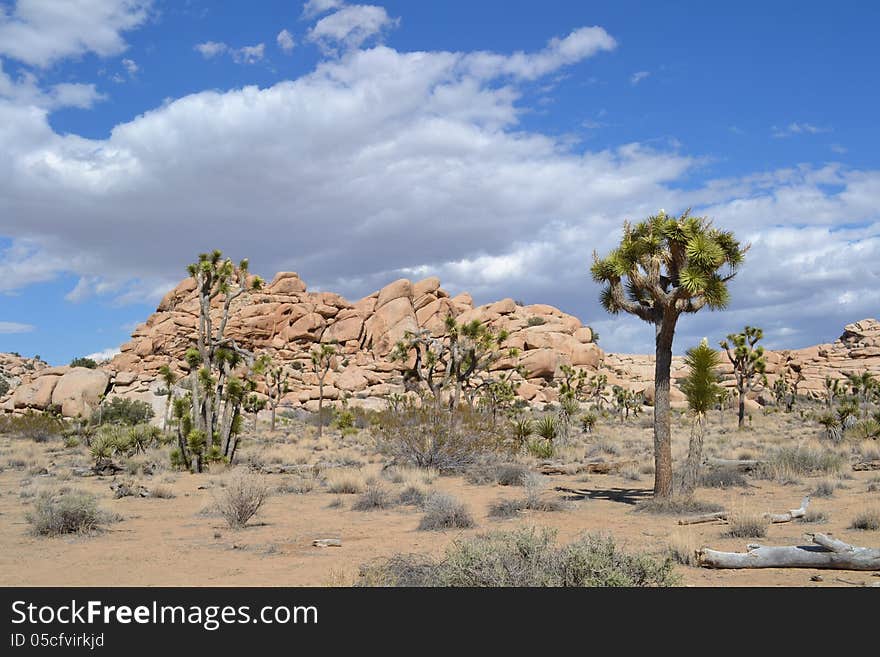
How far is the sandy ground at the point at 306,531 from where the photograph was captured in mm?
7833

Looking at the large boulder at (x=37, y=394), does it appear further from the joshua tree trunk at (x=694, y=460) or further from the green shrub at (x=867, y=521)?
the green shrub at (x=867, y=521)

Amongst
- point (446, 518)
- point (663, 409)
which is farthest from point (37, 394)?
point (663, 409)

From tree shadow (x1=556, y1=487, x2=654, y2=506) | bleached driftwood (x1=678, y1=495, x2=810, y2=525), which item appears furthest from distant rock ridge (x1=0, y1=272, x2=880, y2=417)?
bleached driftwood (x1=678, y1=495, x2=810, y2=525)

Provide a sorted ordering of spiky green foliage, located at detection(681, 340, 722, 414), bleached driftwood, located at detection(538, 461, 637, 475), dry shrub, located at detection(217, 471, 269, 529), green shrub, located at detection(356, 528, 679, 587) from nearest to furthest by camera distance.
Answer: green shrub, located at detection(356, 528, 679, 587) < dry shrub, located at detection(217, 471, 269, 529) < spiky green foliage, located at detection(681, 340, 722, 414) < bleached driftwood, located at detection(538, 461, 637, 475)

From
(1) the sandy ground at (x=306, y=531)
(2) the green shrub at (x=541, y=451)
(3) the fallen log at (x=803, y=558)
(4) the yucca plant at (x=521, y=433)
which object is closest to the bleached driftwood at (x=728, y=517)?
(1) the sandy ground at (x=306, y=531)

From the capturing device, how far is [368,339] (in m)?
77.9

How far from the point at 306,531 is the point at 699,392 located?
867cm

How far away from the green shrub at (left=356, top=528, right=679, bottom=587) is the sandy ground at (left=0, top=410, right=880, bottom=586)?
1.15 m

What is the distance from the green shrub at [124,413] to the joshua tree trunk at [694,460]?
3550cm

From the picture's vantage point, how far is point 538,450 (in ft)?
78.5

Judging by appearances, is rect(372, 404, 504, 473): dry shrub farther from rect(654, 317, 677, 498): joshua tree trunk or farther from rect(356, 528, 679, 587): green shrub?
rect(356, 528, 679, 587): green shrub

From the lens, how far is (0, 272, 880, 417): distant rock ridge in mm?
65562

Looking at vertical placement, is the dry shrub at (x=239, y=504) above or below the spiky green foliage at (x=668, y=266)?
below

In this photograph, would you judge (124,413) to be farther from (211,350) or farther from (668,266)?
(668,266)
